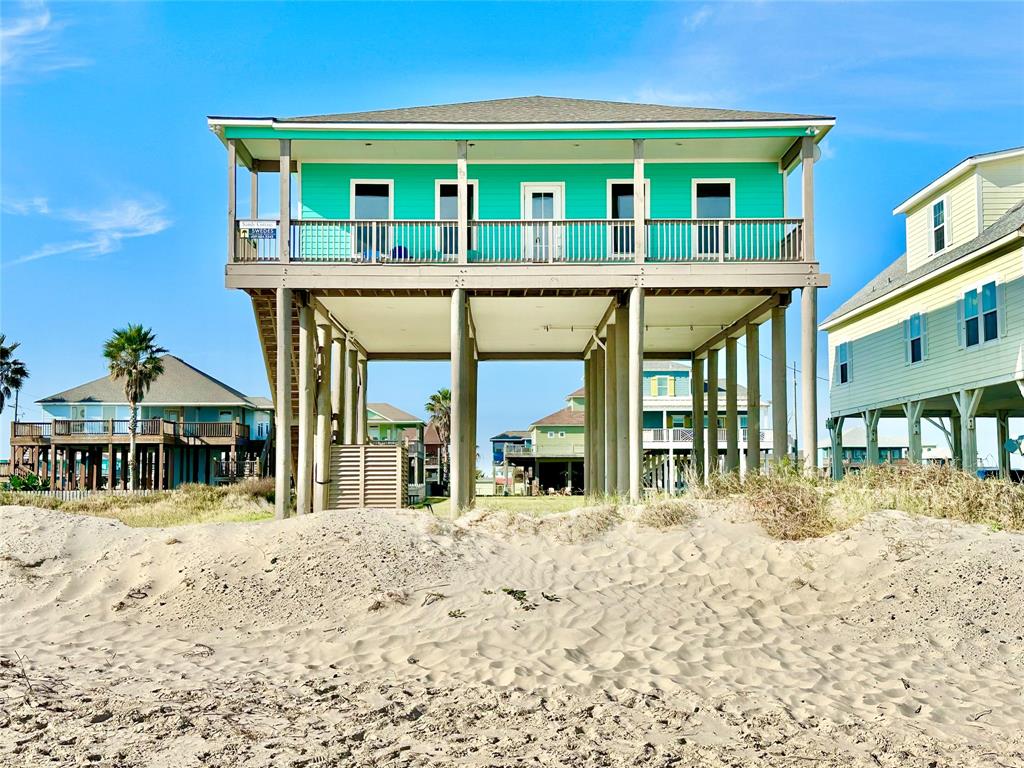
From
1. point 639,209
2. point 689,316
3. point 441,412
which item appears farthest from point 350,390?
point 441,412

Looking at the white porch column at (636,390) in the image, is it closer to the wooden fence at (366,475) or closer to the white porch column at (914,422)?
the wooden fence at (366,475)

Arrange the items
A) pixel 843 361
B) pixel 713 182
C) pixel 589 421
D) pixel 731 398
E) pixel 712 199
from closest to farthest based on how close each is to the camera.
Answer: pixel 713 182
pixel 712 199
pixel 731 398
pixel 589 421
pixel 843 361

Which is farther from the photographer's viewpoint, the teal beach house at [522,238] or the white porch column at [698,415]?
the white porch column at [698,415]

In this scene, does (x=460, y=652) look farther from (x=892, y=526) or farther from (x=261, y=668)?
(x=892, y=526)

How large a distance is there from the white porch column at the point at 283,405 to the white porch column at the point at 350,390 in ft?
21.2

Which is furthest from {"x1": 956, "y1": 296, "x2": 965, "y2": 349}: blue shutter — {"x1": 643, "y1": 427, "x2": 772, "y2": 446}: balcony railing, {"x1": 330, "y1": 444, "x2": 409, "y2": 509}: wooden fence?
{"x1": 643, "y1": 427, "x2": 772, "y2": 446}: balcony railing

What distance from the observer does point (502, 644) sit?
8516 millimetres

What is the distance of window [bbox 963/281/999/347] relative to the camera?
1964cm

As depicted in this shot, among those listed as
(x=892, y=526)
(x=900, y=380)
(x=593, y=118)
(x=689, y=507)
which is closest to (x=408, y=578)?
(x=689, y=507)

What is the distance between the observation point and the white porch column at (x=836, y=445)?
91.1 ft

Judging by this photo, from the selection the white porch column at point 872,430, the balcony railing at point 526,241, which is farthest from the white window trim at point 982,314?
the white porch column at point 872,430

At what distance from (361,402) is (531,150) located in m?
10.2

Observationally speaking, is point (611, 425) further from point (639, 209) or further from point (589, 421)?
point (589, 421)

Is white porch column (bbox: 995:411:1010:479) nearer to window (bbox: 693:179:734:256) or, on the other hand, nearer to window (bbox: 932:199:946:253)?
window (bbox: 932:199:946:253)
